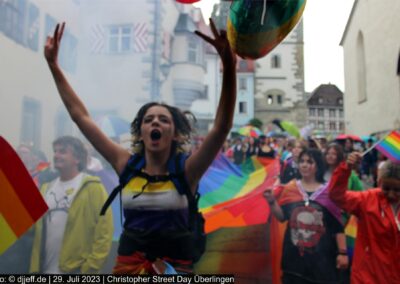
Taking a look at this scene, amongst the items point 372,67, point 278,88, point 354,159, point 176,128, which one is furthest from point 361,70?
point 176,128

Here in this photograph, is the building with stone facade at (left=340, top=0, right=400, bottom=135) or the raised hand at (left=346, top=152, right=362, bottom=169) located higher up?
the building with stone facade at (left=340, top=0, right=400, bottom=135)

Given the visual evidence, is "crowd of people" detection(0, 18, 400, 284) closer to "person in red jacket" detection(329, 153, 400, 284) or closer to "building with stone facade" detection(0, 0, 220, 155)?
"person in red jacket" detection(329, 153, 400, 284)

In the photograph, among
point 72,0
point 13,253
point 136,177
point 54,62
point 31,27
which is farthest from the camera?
point 31,27

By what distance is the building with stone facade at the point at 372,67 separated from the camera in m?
13.9

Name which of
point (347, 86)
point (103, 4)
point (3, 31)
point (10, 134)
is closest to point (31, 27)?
point (3, 31)

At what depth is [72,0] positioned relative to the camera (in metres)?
4.00

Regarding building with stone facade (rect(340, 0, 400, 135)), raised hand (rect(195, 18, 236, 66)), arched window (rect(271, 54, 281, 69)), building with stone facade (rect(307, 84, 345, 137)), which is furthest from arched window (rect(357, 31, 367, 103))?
building with stone facade (rect(307, 84, 345, 137))

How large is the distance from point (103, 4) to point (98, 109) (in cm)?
114

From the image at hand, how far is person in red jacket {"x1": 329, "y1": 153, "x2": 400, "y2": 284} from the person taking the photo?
220 centimetres

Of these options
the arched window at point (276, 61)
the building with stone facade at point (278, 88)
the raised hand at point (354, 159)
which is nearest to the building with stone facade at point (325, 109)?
the building with stone facade at point (278, 88)

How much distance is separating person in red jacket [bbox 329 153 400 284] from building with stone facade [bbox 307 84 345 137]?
48.7 m

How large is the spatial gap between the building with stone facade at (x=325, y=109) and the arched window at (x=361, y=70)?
103 feet

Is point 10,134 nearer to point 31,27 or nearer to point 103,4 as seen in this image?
point 31,27

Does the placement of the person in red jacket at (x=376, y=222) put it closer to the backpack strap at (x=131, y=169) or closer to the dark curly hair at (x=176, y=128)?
the dark curly hair at (x=176, y=128)
